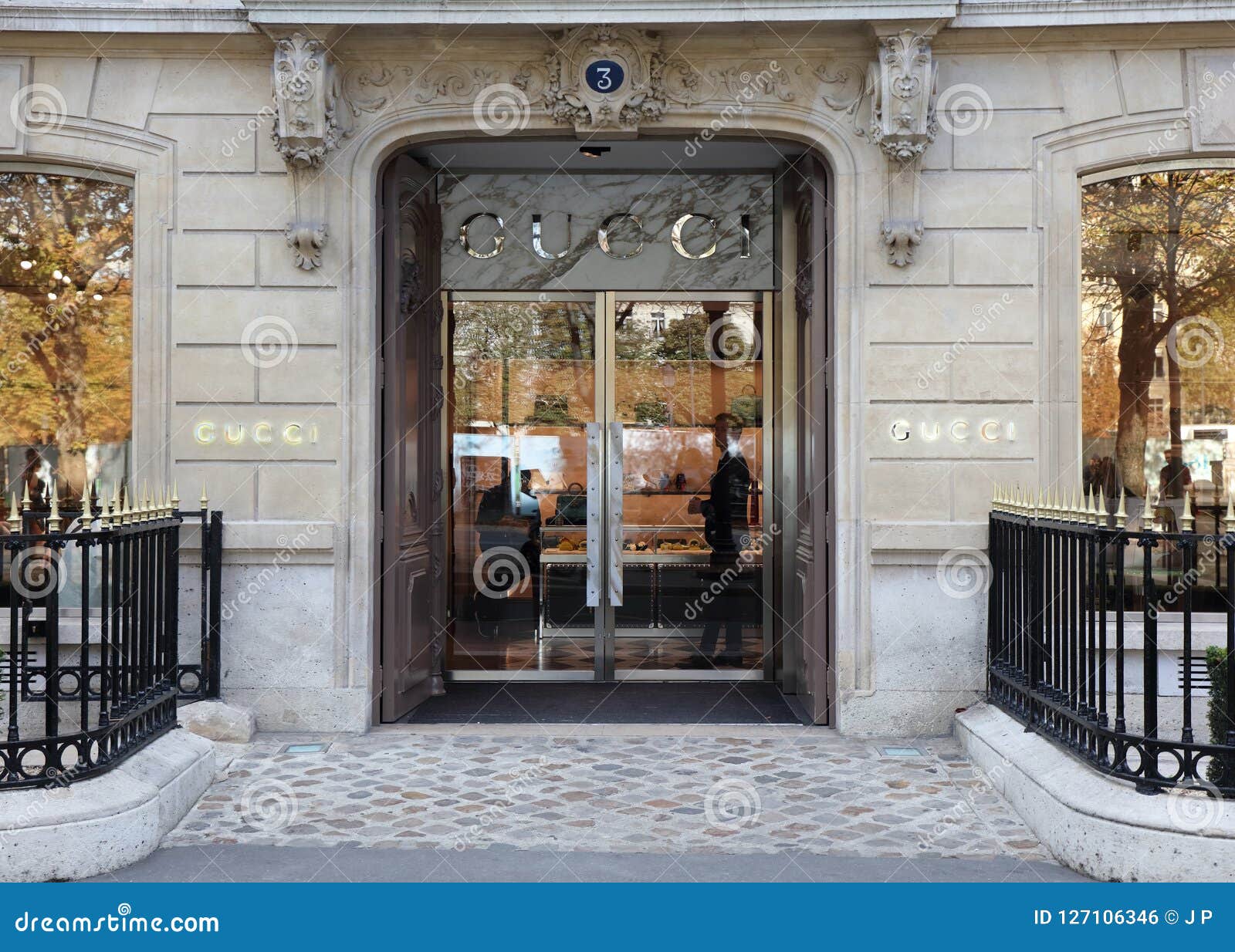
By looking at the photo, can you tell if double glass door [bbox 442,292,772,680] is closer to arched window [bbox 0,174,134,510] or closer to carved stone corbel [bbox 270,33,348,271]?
carved stone corbel [bbox 270,33,348,271]

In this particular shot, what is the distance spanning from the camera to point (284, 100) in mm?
8156

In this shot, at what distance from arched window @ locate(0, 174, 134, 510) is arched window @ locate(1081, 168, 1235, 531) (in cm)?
679

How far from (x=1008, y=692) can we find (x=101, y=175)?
7.05 metres

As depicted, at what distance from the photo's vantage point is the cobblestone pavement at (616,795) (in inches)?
241

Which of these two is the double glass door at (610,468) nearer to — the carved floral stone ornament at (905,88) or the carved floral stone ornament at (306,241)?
the carved floral stone ornament at (306,241)

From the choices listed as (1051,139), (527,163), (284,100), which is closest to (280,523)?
(284,100)

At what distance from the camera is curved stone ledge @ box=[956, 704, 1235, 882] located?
527 cm

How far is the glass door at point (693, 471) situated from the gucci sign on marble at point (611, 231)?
262 millimetres

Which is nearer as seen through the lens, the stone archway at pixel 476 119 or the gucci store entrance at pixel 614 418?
the stone archway at pixel 476 119

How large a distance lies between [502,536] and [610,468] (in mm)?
1133

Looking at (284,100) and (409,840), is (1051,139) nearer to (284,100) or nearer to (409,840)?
(284,100)

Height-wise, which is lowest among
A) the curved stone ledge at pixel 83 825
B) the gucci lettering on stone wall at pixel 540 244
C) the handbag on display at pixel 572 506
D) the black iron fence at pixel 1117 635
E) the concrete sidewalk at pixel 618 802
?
the concrete sidewalk at pixel 618 802

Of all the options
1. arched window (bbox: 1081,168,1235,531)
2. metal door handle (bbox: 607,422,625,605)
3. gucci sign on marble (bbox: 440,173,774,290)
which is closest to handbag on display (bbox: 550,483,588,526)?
metal door handle (bbox: 607,422,625,605)

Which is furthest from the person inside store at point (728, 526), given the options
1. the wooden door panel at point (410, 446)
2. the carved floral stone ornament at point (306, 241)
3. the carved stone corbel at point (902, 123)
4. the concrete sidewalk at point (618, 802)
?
the carved floral stone ornament at point (306, 241)
